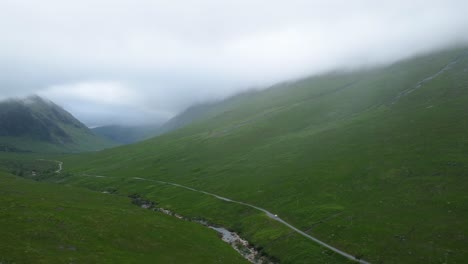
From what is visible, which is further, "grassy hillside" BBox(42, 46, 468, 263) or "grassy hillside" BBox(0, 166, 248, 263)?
"grassy hillside" BBox(42, 46, 468, 263)

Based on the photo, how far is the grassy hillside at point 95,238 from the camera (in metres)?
51.5

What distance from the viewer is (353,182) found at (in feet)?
329

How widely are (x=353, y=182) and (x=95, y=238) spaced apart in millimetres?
66648

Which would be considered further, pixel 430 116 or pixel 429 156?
pixel 430 116

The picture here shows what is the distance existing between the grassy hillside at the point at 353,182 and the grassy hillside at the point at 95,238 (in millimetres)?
13991

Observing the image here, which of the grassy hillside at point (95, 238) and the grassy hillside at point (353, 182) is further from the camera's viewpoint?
the grassy hillside at point (353, 182)

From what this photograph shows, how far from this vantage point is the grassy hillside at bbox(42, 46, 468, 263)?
65938 millimetres

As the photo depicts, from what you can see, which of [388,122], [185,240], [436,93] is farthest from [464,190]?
[436,93]

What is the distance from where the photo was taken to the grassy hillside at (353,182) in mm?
65938

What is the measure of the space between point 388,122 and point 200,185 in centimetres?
8194

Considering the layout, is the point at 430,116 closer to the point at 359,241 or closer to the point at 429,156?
the point at 429,156

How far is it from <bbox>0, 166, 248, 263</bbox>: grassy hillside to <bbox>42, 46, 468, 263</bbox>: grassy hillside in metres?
14.0

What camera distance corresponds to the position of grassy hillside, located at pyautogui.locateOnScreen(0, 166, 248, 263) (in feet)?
169

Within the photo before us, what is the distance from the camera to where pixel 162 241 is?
2744 inches
